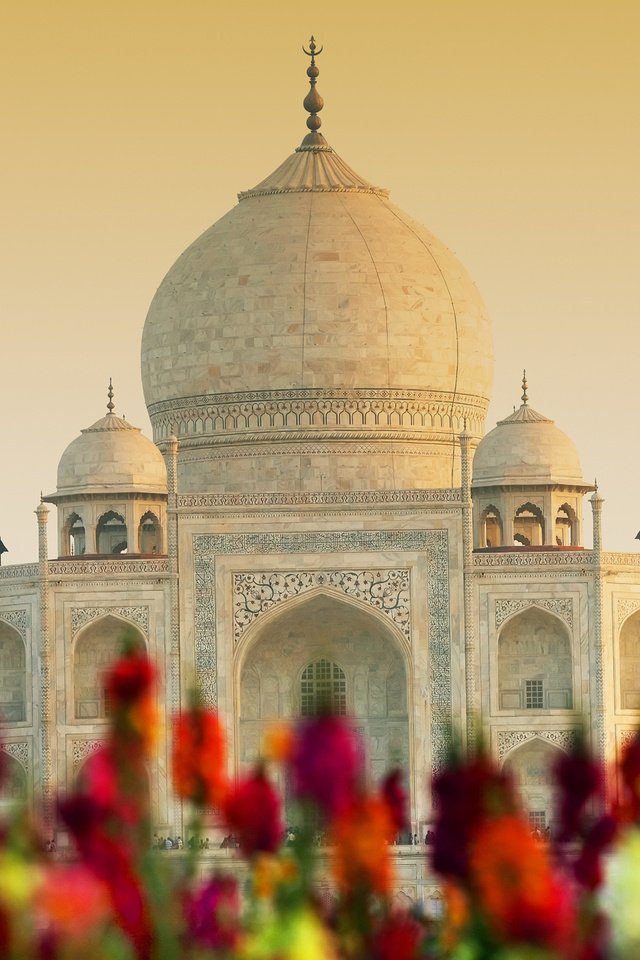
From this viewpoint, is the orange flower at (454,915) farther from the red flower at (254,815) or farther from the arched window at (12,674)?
the arched window at (12,674)

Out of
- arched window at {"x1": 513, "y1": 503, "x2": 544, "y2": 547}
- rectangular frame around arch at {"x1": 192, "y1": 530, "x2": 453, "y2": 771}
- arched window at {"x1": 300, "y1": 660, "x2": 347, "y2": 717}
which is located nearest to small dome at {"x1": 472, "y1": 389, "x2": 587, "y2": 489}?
arched window at {"x1": 513, "y1": 503, "x2": 544, "y2": 547}

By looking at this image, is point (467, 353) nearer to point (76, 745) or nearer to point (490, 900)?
point (76, 745)

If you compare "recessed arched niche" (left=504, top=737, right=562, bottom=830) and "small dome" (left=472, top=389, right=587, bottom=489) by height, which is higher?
"small dome" (left=472, top=389, right=587, bottom=489)

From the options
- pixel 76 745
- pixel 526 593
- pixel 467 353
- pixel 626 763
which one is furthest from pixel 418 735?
pixel 626 763

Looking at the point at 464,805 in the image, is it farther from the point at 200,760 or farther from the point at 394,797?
the point at 200,760

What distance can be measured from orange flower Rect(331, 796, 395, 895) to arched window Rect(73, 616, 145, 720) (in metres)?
22.8

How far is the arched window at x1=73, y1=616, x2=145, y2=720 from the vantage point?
26344mm

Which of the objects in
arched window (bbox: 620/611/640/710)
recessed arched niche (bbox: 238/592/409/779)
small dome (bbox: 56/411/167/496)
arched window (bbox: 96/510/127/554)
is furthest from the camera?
arched window (bbox: 96/510/127/554)

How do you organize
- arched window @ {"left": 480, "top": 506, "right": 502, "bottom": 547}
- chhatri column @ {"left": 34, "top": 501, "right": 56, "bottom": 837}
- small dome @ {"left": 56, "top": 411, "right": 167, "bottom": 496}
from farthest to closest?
arched window @ {"left": 480, "top": 506, "right": 502, "bottom": 547} → small dome @ {"left": 56, "top": 411, "right": 167, "bottom": 496} → chhatri column @ {"left": 34, "top": 501, "right": 56, "bottom": 837}

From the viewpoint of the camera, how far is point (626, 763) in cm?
391

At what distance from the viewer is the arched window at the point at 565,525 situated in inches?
1109

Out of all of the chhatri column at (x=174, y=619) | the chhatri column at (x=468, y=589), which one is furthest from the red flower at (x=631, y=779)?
the chhatri column at (x=174, y=619)

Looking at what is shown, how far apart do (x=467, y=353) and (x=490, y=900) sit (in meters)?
26.7

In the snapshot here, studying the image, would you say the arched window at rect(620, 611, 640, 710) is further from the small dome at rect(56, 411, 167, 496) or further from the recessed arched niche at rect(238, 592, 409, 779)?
the small dome at rect(56, 411, 167, 496)
